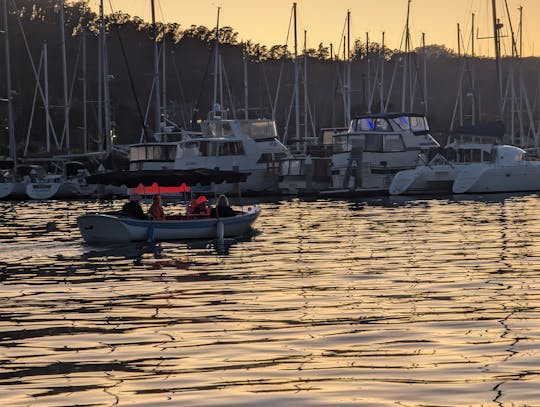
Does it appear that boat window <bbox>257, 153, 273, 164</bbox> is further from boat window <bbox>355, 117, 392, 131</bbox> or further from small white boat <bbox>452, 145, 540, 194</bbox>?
small white boat <bbox>452, 145, 540, 194</bbox>

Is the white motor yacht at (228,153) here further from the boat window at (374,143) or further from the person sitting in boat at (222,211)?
the person sitting in boat at (222,211)

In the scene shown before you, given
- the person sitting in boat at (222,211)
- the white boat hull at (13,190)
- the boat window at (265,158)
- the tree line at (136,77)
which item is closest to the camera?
the person sitting in boat at (222,211)

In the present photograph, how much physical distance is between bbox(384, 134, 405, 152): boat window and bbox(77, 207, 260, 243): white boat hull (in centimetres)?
3774

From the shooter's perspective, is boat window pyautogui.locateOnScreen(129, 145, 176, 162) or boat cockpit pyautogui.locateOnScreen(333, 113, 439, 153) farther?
boat window pyautogui.locateOnScreen(129, 145, 176, 162)

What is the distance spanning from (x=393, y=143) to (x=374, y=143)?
1170 mm

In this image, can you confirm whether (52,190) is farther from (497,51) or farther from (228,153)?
(497,51)

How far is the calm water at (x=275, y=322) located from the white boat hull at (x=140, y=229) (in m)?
0.90

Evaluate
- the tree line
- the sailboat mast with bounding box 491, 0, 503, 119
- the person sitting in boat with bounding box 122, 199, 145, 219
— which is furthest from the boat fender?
the tree line

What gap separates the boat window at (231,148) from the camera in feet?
265

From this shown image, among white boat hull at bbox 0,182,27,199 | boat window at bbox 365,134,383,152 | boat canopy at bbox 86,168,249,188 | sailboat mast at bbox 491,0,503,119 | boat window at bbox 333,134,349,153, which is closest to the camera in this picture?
boat canopy at bbox 86,168,249,188

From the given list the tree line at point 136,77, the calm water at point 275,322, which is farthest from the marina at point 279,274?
the tree line at point 136,77

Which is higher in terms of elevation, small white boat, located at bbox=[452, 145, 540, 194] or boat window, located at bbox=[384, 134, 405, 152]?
boat window, located at bbox=[384, 134, 405, 152]

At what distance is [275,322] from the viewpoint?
879 inches

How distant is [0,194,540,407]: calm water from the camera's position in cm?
1630
